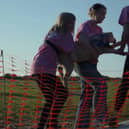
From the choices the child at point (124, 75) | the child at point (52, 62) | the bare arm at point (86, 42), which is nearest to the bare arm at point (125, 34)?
the child at point (124, 75)

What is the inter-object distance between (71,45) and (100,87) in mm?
644

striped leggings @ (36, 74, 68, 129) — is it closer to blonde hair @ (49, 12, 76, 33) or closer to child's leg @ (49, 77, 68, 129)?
child's leg @ (49, 77, 68, 129)

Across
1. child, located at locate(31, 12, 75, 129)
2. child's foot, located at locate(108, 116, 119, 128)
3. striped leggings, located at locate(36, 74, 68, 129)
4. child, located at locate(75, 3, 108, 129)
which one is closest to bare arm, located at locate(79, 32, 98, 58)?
child, located at locate(75, 3, 108, 129)

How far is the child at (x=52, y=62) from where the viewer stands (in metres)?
4.02

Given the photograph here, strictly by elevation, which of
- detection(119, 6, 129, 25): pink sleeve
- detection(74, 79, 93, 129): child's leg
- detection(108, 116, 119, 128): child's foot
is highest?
detection(119, 6, 129, 25): pink sleeve

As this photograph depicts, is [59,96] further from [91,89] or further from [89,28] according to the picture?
[89,28]

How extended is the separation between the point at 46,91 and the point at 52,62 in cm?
35

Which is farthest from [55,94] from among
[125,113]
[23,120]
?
[125,113]

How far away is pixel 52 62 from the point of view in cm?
404

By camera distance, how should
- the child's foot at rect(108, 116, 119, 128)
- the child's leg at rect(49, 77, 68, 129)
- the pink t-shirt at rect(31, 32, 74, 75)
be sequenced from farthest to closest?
the child's foot at rect(108, 116, 119, 128), the child's leg at rect(49, 77, 68, 129), the pink t-shirt at rect(31, 32, 74, 75)

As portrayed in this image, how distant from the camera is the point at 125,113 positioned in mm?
7223

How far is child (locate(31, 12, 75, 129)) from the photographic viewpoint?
4016 mm

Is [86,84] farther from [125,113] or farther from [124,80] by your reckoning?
[125,113]

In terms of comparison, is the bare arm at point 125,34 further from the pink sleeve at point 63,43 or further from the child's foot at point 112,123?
the child's foot at point 112,123
